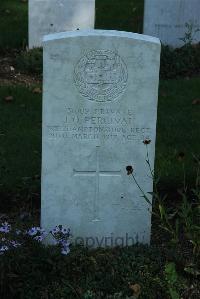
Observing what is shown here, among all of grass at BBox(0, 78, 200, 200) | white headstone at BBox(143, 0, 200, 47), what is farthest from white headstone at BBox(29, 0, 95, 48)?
grass at BBox(0, 78, 200, 200)

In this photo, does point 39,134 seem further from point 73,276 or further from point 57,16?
point 57,16

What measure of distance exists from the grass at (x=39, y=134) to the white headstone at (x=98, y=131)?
15.4 inches

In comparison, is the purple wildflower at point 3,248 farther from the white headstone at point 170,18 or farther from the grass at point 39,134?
the white headstone at point 170,18

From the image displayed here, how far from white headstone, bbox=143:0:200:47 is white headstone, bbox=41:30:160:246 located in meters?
5.54

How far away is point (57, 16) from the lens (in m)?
9.16

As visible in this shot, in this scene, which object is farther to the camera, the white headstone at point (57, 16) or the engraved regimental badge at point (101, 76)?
the white headstone at point (57, 16)

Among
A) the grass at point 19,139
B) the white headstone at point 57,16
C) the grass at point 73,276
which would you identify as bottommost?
the grass at point 73,276

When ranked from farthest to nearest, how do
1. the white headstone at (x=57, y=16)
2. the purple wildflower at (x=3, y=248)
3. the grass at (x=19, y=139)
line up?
the white headstone at (x=57, y=16)
the grass at (x=19, y=139)
the purple wildflower at (x=3, y=248)

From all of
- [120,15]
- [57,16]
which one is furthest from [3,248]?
[120,15]

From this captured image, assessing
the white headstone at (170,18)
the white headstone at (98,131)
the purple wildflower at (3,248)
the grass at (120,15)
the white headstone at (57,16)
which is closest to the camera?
the purple wildflower at (3,248)

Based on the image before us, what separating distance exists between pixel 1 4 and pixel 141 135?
8463 millimetres

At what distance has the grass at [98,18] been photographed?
9.95m

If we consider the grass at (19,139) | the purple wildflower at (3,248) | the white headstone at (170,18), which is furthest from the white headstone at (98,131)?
the white headstone at (170,18)

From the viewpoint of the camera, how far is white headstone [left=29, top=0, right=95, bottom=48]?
29.6ft
